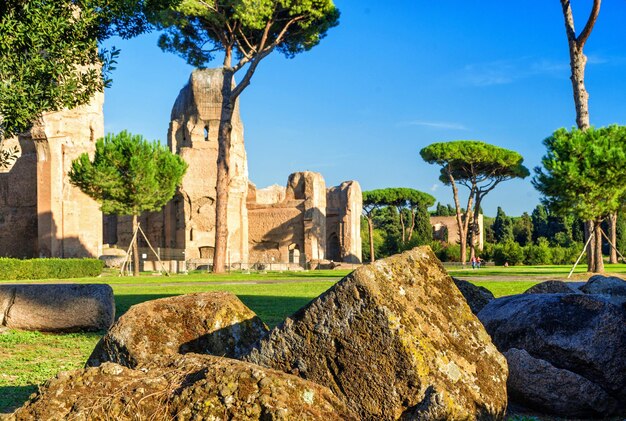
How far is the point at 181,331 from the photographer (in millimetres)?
3900

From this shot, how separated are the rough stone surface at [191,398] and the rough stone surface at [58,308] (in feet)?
20.6

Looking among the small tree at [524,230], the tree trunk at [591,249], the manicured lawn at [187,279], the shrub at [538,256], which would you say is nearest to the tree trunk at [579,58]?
the tree trunk at [591,249]

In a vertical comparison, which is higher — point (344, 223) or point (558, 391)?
point (344, 223)

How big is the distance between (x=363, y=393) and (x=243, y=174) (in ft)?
119

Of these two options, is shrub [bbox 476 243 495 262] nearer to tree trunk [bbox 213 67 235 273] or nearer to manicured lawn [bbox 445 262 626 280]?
manicured lawn [bbox 445 262 626 280]

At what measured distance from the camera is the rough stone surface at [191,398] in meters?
2.12

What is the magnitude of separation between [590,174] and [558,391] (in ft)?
57.7

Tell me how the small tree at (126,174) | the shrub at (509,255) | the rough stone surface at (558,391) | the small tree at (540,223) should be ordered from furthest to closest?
the small tree at (540,223)
the shrub at (509,255)
the small tree at (126,174)
the rough stone surface at (558,391)

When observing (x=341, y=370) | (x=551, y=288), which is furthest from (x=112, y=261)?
(x=341, y=370)

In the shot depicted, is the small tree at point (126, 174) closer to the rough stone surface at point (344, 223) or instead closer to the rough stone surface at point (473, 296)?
the rough stone surface at point (344, 223)

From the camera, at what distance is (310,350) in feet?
9.52

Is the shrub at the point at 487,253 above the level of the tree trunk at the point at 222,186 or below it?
below

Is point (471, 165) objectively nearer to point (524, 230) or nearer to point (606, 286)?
point (524, 230)

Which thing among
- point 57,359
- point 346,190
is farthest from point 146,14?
point 346,190
